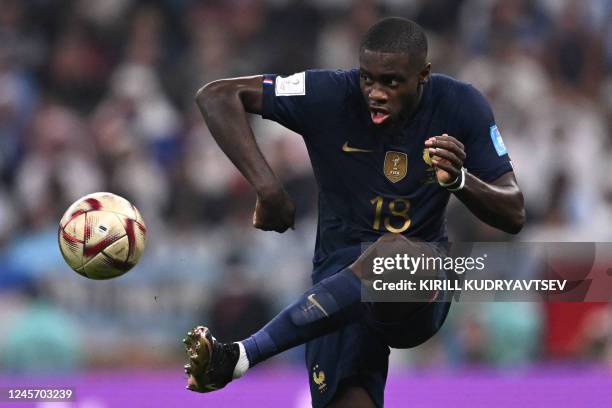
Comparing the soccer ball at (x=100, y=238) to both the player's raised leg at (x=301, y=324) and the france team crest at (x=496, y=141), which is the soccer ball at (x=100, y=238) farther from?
the france team crest at (x=496, y=141)

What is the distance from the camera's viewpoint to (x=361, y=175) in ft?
19.9

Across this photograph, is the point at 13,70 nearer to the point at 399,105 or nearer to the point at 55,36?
the point at 55,36

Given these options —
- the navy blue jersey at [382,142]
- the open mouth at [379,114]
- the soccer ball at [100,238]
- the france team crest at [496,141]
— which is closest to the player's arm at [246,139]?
the navy blue jersey at [382,142]

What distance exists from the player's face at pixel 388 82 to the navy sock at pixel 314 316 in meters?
0.73

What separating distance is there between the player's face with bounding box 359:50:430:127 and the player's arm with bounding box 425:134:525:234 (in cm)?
40

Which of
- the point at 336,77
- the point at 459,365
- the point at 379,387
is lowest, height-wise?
the point at 379,387

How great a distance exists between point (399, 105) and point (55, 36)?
312 inches

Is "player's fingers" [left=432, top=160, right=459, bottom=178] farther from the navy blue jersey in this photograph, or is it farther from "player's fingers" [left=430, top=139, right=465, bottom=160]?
the navy blue jersey

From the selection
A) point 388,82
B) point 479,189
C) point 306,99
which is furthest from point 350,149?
point 479,189

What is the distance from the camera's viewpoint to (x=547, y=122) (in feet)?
38.6

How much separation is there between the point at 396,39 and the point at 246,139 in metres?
0.83

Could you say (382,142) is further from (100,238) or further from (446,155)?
(100,238)

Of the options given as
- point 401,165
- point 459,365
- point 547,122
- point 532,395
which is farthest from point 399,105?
point 547,122

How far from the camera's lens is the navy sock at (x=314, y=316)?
18.8 ft
